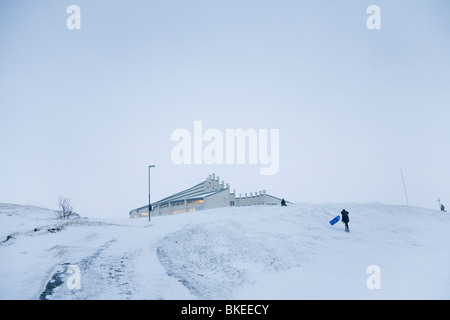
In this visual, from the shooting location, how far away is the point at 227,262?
1201 centimetres

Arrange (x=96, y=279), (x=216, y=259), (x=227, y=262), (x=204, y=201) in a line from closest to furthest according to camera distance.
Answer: (x=96, y=279)
(x=227, y=262)
(x=216, y=259)
(x=204, y=201)

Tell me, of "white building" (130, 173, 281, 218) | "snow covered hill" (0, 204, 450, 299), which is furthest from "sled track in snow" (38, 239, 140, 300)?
"white building" (130, 173, 281, 218)

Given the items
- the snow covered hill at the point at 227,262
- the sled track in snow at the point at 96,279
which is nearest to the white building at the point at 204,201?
the snow covered hill at the point at 227,262

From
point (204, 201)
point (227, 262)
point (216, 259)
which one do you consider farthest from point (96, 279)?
point (204, 201)

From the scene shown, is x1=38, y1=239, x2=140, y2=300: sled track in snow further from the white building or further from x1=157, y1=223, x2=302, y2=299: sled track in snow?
the white building

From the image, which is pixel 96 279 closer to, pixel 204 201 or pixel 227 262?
pixel 227 262

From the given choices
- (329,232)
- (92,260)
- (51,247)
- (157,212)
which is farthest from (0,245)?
(157,212)

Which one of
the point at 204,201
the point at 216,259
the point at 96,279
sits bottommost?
the point at 204,201

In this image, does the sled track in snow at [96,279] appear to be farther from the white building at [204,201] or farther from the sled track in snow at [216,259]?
the white building at [204,201]

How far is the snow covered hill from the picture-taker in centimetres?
838

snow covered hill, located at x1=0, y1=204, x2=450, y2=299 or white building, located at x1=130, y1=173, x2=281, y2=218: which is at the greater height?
snow covered hill, located at x1=0, y1=204, x2=450, y2=299
